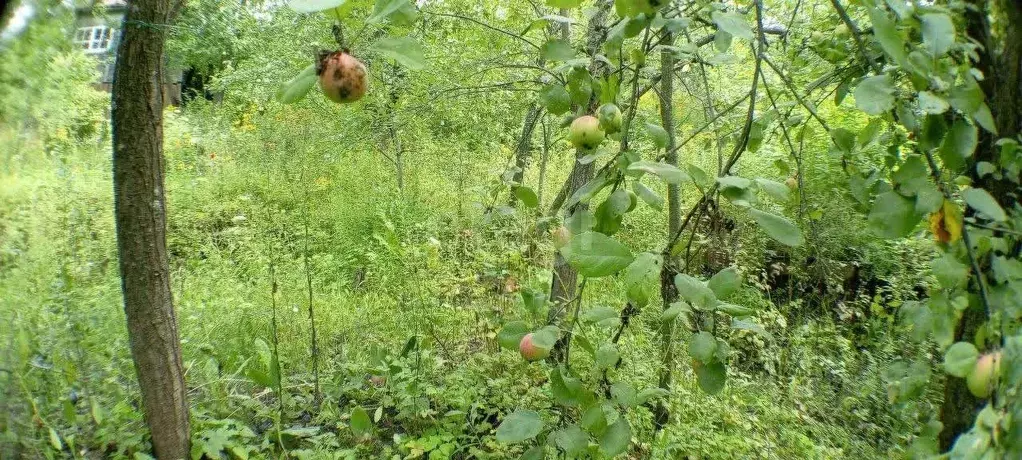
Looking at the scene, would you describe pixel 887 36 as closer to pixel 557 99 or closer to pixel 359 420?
pixel 557 99

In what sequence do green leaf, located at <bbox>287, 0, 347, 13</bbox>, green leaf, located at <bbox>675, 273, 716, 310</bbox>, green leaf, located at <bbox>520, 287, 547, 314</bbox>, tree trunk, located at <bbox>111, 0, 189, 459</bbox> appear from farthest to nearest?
tree trunk, located at <bbox>111, 0, 189, 459</bbox>, green leaf, located at <bbox>520, 287, 547, 314</bbox>, green leaf, located at <bbox>675, 273, 716, 310</bbox>, green leaf, located at <bbox>287, 0, 347, 13</bbox>

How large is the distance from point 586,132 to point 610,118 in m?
0.08

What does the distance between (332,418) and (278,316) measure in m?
0.95

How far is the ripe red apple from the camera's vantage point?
27.8 inches

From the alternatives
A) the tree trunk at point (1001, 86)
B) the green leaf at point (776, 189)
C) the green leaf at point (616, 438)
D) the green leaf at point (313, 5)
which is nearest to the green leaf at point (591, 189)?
the green leaf at point (776, 189)

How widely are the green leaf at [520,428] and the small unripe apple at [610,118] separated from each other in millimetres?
508

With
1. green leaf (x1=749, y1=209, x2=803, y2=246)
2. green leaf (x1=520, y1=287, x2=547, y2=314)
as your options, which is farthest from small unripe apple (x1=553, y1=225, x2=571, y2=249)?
green leaf (x1=749, y1=209, x2=803, y2=246)

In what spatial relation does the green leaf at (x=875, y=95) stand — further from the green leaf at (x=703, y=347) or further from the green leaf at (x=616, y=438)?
the green leaf at (x=616, y=438)

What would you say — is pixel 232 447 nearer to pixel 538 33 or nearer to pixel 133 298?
pixel 133 298

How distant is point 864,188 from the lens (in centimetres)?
88

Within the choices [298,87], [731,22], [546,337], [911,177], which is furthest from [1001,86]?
[298,87]

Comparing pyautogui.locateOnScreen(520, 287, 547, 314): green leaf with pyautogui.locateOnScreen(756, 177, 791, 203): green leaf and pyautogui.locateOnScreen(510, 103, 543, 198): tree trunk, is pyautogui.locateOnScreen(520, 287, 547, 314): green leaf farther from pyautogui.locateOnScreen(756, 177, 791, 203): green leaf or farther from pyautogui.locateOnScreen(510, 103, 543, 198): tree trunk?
pyautogui.locateOnScreen(756, 177, 791, 203): green leaf

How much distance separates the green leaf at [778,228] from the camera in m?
0.73

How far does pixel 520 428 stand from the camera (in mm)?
984
